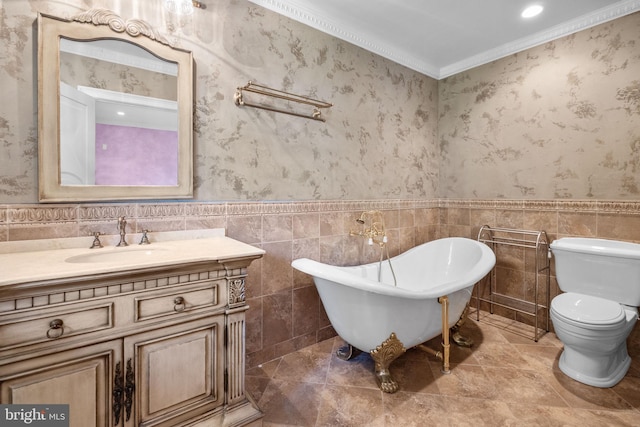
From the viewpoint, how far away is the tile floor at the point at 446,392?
59.5 inches

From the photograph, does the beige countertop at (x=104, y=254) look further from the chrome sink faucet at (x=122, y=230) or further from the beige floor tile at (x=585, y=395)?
the beige floor tile at (x=585, y=395)

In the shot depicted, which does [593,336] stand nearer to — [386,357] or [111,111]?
[386,357]

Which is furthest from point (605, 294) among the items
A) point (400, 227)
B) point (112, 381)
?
point (112, 381)

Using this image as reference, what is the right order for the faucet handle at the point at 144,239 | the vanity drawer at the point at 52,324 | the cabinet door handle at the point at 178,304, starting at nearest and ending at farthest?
the vanity drawer at the point at 52,324, the cabinet door handle at the point at 178,304, the faucet handle at the point at 144,239

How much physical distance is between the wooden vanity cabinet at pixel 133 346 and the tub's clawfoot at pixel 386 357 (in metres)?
0.73

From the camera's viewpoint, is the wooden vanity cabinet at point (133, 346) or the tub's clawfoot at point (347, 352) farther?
the tub's clawfoot at point (347, 352)

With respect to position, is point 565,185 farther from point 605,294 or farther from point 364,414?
point 364,414

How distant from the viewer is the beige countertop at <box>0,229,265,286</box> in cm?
98

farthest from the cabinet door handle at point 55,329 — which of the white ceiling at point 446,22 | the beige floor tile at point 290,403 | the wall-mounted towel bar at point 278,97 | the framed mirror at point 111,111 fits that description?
the white ceiling at point 446,22

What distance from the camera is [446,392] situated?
1706 mm

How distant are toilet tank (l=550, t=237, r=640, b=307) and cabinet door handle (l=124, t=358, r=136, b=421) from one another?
2.63 meters

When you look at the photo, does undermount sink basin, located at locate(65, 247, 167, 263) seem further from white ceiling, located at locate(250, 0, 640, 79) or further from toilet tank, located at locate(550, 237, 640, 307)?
toilet tank, located at locate(550, 237, 640, 307)

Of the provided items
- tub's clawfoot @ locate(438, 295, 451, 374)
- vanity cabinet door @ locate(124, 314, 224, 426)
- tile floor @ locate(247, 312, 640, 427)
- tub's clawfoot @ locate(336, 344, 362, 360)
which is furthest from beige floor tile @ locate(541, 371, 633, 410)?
vanity cabinet door @ locate(124, 314, 224, 426)

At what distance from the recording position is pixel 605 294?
6.42 ft
